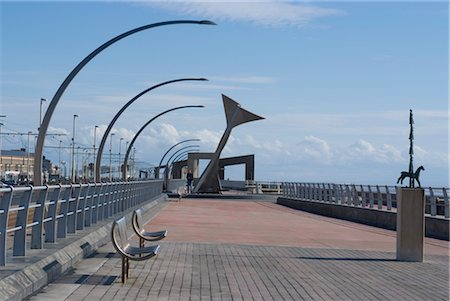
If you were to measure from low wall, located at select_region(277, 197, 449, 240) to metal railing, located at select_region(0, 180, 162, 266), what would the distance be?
950 centimetres

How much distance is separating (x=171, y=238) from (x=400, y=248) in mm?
6159

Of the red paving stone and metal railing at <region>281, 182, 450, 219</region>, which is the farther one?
metal railing at <region>281, 182, 450, 219</region>

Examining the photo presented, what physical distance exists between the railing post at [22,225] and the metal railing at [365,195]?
14507 millimetres

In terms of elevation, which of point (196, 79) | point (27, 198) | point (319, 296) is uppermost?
point (196, 79)

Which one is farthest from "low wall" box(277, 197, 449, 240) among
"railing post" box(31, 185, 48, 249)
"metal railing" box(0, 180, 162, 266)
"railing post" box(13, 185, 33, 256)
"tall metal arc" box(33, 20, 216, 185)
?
"railing post" box(13, 185, 33, 256)

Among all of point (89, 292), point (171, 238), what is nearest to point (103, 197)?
point (171, 238)

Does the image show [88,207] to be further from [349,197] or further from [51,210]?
[349,197]

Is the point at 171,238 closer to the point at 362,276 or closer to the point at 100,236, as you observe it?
the point at 100,236

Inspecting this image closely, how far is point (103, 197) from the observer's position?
21.8 m

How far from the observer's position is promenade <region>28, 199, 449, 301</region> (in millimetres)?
11375

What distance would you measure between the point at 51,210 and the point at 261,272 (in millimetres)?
3761

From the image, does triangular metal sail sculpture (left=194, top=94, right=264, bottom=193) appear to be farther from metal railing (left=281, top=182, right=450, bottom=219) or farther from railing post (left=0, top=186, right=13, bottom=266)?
railing post (left=0, top=186, right=13, bottom=266)

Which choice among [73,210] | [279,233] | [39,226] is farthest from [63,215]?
[279,233]

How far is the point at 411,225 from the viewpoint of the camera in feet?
56.1
